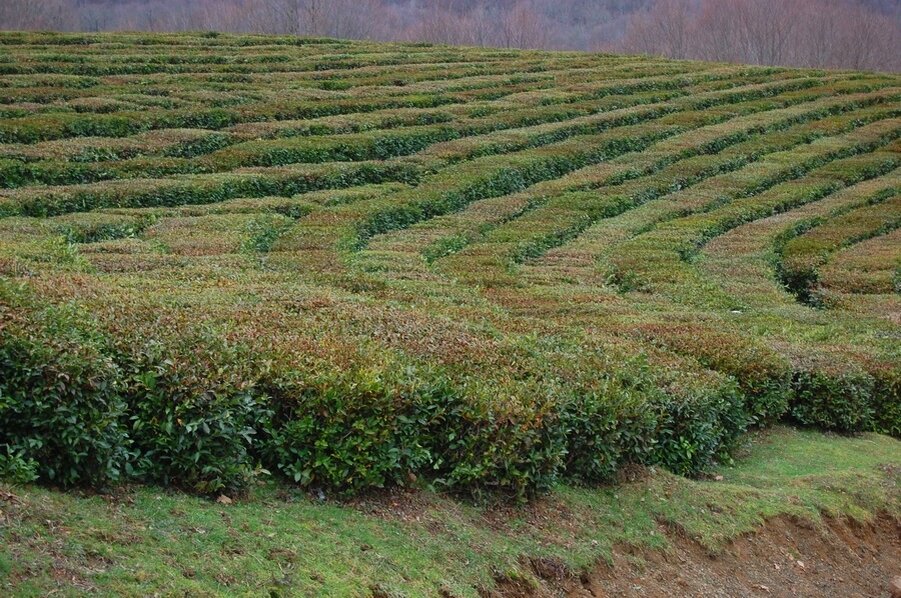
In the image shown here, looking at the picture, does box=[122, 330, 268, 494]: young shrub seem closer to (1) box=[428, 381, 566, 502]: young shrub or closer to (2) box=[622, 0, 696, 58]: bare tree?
(1) box=[428, 381, 566, 502]: young shrub

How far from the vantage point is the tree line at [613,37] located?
6844 centimetres

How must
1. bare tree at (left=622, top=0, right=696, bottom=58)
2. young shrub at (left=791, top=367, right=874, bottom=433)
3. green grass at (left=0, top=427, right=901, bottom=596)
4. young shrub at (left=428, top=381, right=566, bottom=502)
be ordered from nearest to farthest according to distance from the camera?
1. green grass at (left=0, top=427, right=901, bottom=596)
2. young shrub at (left=428, top=381, right=566, bottom=502)
3. young shrub at (left=791, top=367, right=874, bottom=433)
4. bare tree at (left=622, top=0, right=696, bottom=58)

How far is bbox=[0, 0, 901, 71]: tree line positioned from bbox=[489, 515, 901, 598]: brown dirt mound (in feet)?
204

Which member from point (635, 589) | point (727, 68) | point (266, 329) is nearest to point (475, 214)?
point (266, 329)

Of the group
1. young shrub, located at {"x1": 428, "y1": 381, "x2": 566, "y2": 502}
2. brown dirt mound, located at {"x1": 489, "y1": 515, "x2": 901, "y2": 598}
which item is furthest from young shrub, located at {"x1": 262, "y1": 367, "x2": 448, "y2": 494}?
brown dirt mound, located at {"x1": 489, "y1": 515, "x2": 901, "y2": 598}

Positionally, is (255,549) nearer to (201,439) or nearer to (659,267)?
(201,439)

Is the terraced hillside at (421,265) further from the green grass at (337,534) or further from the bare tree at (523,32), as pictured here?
the bare tree at (523,32)

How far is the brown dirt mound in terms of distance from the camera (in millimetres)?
6815

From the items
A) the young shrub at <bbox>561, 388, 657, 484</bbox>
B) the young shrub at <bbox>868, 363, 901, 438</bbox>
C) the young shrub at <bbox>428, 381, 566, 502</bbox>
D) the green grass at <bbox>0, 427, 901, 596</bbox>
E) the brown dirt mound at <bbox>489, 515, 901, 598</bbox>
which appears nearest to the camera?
the green grass at <bbox>0, 427, 901, 596</bbox>

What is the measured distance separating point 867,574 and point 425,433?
160 inches

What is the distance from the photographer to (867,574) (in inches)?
338

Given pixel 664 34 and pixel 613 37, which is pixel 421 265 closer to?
pixel 664 34

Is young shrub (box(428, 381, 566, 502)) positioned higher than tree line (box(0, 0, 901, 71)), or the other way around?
tree line (box(0, 0, 901, 71))

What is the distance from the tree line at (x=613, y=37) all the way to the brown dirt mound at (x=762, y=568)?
204 feet
